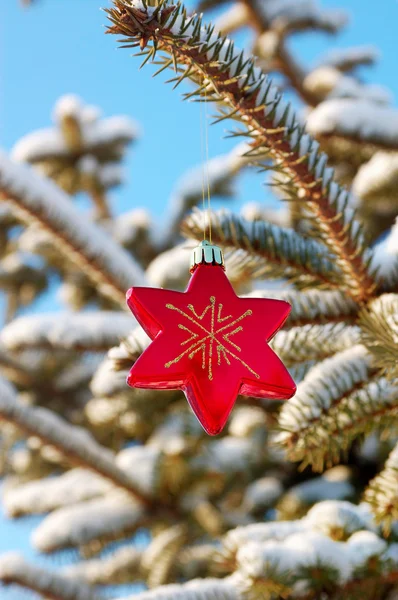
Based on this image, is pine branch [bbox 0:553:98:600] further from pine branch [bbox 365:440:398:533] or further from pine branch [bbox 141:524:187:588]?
pine branch [bbox 365:440:398:533]

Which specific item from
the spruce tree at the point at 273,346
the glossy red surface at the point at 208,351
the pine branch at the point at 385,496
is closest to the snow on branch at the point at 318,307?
the spruce tree at the point at 273,346

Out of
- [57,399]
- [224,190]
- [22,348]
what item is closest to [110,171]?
[224,190]

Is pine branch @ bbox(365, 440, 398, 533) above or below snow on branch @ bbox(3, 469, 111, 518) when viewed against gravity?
below

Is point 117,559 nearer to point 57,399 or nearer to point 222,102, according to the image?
point 57,399

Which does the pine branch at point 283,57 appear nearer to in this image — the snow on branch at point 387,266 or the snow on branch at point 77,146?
the snow on branch at point 77,146

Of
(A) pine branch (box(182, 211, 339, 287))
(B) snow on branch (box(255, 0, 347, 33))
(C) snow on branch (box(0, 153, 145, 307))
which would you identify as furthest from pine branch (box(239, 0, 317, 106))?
(A) pine branch (box(182, 211, 339, 287))

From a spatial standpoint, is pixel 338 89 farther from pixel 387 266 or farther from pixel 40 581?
pixel 40 581

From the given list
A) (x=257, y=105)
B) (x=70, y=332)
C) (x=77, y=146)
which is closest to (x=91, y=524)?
(x=70, y=332)
